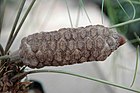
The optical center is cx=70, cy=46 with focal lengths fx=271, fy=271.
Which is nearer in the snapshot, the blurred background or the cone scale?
the cone scale

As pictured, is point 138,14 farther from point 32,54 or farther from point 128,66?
point 32,54

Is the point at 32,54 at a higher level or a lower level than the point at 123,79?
higher

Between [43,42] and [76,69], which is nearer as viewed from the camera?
[43,42]

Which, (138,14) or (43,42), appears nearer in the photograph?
(43,42)

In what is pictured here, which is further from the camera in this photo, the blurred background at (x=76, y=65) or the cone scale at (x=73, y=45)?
the blurred background at (x=76, y=65)

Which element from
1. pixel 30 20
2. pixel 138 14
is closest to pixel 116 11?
pixel 138 14

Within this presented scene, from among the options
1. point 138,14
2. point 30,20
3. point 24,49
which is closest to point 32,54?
point 24,49

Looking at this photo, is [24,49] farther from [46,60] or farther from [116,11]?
[116,11]

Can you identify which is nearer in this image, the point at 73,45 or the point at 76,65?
the point at 73,45

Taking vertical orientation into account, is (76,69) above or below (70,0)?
below

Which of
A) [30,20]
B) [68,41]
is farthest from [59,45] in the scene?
[30,20]
